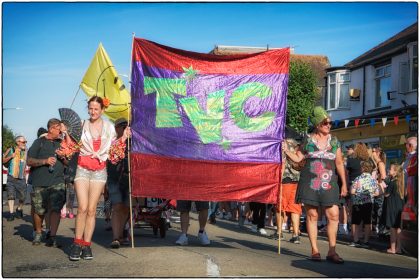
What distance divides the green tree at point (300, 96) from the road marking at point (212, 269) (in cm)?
4180

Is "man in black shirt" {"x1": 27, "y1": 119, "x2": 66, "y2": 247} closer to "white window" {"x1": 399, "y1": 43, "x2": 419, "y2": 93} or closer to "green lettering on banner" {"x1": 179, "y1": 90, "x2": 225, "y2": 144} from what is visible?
"green lettering on banner" {"x1": 179, "y1": 90, "x2": 225, "y2": 144}

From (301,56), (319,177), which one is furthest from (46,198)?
(301,56)

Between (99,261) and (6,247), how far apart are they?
2.48 metres

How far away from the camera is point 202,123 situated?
10.1 meters

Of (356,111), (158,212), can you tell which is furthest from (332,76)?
(158,212)

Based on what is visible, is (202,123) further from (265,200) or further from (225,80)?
(265,200)

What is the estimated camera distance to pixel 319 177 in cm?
994

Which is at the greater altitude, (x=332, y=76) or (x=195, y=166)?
(x=332, y=76)

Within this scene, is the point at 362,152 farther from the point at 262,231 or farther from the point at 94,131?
the point at 94,131

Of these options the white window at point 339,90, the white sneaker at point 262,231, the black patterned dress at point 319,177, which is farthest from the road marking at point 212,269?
the white window at point 339,90

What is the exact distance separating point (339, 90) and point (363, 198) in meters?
27.9

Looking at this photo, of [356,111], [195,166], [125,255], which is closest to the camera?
[125,255]

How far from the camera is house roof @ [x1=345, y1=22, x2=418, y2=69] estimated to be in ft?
109

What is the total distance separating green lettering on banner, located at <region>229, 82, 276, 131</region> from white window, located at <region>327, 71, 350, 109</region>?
31.0 metres
